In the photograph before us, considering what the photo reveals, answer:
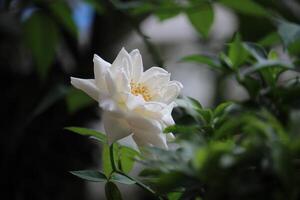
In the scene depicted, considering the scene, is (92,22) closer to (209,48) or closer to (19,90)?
(19,90)

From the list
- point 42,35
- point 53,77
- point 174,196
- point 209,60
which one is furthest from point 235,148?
point 53,77

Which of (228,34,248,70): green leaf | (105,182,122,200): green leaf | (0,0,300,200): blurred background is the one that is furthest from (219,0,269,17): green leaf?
(105,182,122,200): green leaf

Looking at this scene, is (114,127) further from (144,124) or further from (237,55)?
(237,55)

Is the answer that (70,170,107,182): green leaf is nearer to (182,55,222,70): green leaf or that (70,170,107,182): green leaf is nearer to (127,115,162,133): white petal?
(127,115,162,133): white petal

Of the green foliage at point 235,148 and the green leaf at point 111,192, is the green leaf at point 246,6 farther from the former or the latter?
the green leaf at point 111,192

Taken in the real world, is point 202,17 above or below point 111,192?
above

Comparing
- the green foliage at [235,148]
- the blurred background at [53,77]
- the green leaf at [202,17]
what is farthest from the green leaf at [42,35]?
the green foliage at [235,148]
